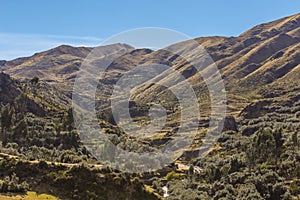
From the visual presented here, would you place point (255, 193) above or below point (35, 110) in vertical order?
below

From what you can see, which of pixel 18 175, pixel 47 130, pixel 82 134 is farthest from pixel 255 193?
pixel 47 130

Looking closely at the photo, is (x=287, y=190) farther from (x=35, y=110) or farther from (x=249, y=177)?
(x=35, y=110)

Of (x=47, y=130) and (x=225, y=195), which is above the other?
(x=47, y=130)

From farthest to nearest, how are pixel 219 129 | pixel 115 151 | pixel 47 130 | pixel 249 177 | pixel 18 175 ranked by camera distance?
pixel 219 129
pixel 47 130
pixel 115 151
pixel 249 177
pixel 18 175

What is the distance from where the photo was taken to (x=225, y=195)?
197 ft

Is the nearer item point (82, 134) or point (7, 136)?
point (7, 136)

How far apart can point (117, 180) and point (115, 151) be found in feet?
122

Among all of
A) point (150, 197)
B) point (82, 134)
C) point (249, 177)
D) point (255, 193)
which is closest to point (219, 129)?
point (82, 134)

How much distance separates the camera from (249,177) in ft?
216

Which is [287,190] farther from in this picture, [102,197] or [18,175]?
[18,175]

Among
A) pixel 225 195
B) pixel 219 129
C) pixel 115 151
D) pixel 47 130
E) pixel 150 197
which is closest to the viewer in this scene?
pixel 150 197

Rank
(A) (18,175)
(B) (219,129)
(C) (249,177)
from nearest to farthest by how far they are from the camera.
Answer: (A) (18,175), (C) (249,177), (B) (219,129)

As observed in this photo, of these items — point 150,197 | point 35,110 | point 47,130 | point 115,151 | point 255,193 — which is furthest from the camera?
point 35,110

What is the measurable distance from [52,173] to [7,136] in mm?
46959
